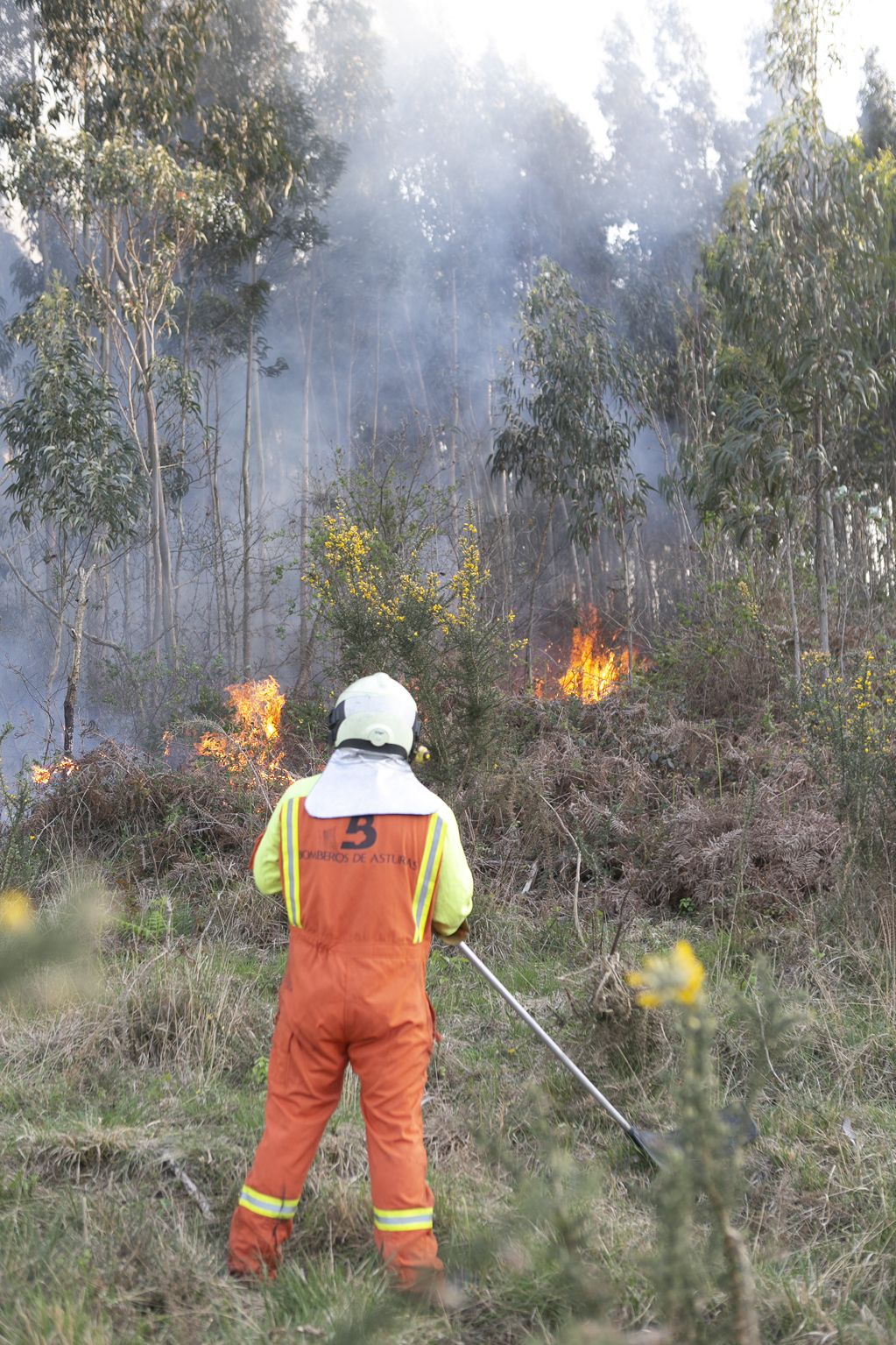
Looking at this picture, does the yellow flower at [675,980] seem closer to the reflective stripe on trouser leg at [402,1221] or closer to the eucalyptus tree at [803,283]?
the reflective stripe on trouser leg at [402,1221]

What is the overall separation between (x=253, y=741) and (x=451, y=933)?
549 centimetres

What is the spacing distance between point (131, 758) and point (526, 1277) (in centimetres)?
588

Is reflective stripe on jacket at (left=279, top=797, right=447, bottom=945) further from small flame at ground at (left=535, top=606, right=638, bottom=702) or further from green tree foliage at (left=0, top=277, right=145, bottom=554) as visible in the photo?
green tree foliage at (left=0, top=277, right=145, bottom=554)

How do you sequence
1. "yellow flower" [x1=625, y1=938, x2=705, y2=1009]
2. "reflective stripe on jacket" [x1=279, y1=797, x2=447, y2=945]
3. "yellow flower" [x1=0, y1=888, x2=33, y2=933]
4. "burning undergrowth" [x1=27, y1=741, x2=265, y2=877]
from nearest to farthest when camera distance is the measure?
"yellow flower" [x1=0, y1=888, x2=33, y2=933], "yellow flower" [x1=625, y1=938, x2=705, y2=1009], "reflective stripe on jacket" [x1=279, y1=797, x2=447, y2=945], "burning undergrowth" [x1=27, y1=741, x2=265, y2=877]

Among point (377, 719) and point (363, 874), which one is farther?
point (377, 719)

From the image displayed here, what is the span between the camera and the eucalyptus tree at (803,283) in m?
9.95

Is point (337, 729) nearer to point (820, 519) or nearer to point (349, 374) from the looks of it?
point (820, 519)

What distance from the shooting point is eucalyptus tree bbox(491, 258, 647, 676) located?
13.6 metres

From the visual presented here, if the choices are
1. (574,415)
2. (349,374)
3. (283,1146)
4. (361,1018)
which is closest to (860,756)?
(361,1018)

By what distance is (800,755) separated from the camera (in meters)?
7.38

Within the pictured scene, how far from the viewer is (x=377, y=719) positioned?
299 centimetres

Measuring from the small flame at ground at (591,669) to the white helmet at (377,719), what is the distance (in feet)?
22.5

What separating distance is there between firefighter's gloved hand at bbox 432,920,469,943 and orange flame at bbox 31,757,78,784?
5.27m

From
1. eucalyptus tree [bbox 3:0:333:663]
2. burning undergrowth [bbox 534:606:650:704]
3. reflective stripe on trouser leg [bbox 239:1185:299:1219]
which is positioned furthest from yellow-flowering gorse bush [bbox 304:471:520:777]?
eucalyptus tree [bbox 3:0:333:663]
